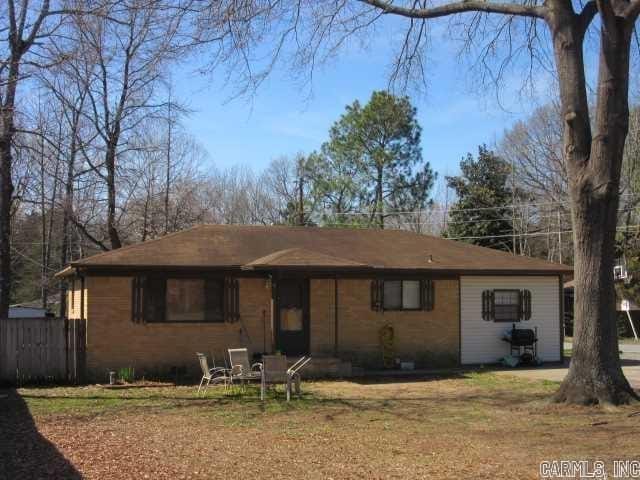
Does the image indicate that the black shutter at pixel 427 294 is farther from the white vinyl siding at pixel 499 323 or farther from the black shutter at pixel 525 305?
the black shutter at pixel 525 305

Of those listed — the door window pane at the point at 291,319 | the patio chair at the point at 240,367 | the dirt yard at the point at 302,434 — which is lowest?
the dirt yard at the point at 302,434

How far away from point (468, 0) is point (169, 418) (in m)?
9.34

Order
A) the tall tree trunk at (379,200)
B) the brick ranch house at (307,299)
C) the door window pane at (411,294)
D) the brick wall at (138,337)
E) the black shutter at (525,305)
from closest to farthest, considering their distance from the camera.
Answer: the brick wall at (138,337) → the brick ranch house at (307,299) → the door window pane at (411,294) → the black shutter at (525,305) → the tall tree trunk at (379,200)

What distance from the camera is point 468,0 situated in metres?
13.8

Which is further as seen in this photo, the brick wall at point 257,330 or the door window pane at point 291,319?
Answer: the door window pane at point 291,319

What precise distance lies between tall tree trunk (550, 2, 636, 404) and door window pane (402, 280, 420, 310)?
23.1 feet

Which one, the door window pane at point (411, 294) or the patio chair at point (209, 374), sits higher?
the door window pane at point (411, 294)

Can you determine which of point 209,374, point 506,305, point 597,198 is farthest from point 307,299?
point 597,198

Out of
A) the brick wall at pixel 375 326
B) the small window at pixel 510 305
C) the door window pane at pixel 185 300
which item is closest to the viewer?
the door window pane at pixel 185 300

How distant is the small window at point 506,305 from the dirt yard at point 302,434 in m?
5.69

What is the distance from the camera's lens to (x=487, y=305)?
66.5 ft

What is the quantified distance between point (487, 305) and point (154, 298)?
30.0ft

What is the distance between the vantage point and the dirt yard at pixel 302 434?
7.94 m

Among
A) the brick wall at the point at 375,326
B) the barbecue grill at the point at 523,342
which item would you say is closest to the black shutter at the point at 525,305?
the barbecue grill at the point at 523,342
